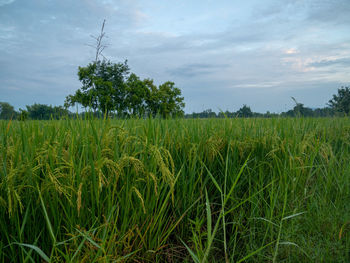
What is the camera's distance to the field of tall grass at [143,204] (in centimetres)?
177

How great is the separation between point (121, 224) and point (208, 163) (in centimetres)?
123

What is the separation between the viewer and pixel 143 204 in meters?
1.78

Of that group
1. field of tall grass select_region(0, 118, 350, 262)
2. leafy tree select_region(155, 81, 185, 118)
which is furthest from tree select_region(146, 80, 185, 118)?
field of tall grass select_region(0, 118, 350, 262)

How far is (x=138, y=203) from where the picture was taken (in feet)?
6.89

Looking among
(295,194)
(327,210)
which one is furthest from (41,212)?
(327,210)

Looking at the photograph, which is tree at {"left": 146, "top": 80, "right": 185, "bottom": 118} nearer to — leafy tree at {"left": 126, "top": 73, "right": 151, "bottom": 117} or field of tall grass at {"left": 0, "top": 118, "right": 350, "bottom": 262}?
leafy tree at {"left": 126, "top": 73, "right": 151, "bottom": 117}

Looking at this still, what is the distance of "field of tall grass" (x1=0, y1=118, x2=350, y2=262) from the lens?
5.79 feet

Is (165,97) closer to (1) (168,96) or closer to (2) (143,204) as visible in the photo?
(1) (168,96)

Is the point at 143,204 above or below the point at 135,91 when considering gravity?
below

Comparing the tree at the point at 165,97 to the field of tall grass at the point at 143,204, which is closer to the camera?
the field of tall grass at the point at 143,204

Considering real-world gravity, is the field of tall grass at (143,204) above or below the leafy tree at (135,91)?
below

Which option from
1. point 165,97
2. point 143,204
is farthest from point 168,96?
point 143,204

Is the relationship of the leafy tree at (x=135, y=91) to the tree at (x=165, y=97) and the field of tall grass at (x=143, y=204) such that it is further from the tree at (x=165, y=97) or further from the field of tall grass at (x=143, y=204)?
the field of tall grass at (x=143, y=204)

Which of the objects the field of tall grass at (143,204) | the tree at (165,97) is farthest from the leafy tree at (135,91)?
the field of tall grass at (143,204)
